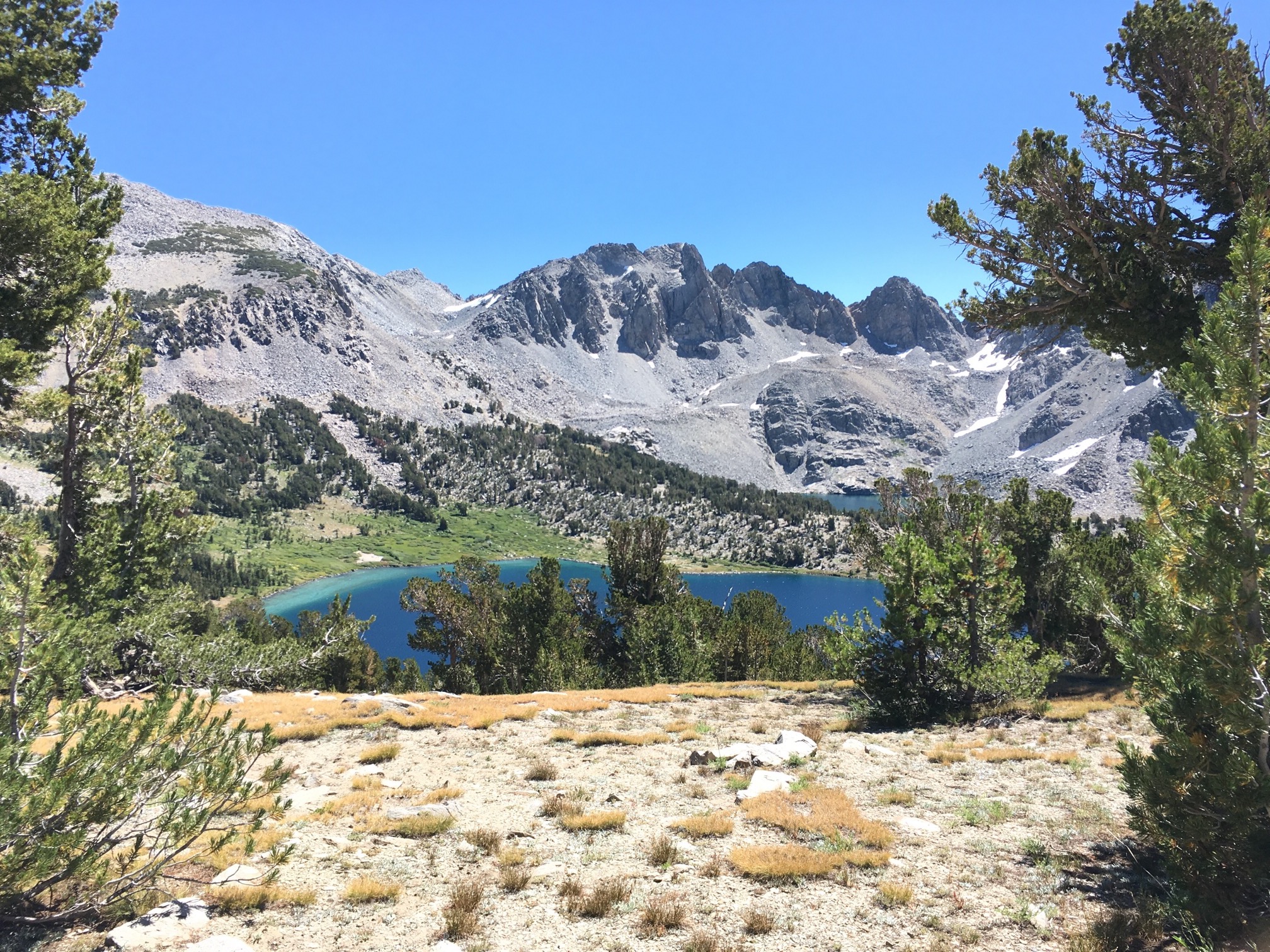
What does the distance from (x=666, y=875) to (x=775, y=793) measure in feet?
12.4

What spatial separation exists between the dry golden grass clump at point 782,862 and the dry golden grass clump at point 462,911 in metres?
3.56

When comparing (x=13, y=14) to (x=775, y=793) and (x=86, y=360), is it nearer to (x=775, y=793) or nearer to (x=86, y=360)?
(x=86, y=360)

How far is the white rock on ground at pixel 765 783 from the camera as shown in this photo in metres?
11.7

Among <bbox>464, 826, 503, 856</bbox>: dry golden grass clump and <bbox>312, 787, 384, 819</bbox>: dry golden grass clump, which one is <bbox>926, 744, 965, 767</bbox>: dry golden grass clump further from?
<bbox>312, 787, 384, 819</bbox>: dry golden grass clump

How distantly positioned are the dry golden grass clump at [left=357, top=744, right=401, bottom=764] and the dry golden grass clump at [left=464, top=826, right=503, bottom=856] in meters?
5.91

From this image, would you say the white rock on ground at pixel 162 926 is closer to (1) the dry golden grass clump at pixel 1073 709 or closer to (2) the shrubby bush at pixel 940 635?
(2) the shrubby bush at pixel 940 635

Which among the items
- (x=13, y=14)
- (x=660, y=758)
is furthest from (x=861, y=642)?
(x=13, y=14)

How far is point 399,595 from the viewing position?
130 meters

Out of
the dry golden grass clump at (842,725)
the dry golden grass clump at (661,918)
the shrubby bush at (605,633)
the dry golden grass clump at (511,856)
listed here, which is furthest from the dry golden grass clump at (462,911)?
the shrubby bush at (605,633)

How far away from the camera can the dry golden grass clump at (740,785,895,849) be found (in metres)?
9.63

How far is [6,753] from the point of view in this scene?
5.54 m

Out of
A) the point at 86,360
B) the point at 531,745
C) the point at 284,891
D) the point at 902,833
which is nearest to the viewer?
the point at 284,891

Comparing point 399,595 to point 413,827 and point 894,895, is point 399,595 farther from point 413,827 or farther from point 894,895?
point 894,895

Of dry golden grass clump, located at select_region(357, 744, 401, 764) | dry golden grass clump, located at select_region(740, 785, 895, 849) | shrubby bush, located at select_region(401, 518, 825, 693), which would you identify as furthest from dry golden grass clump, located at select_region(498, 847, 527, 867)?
shrubby bush, located at select_region(401, 518, 825, 693)
